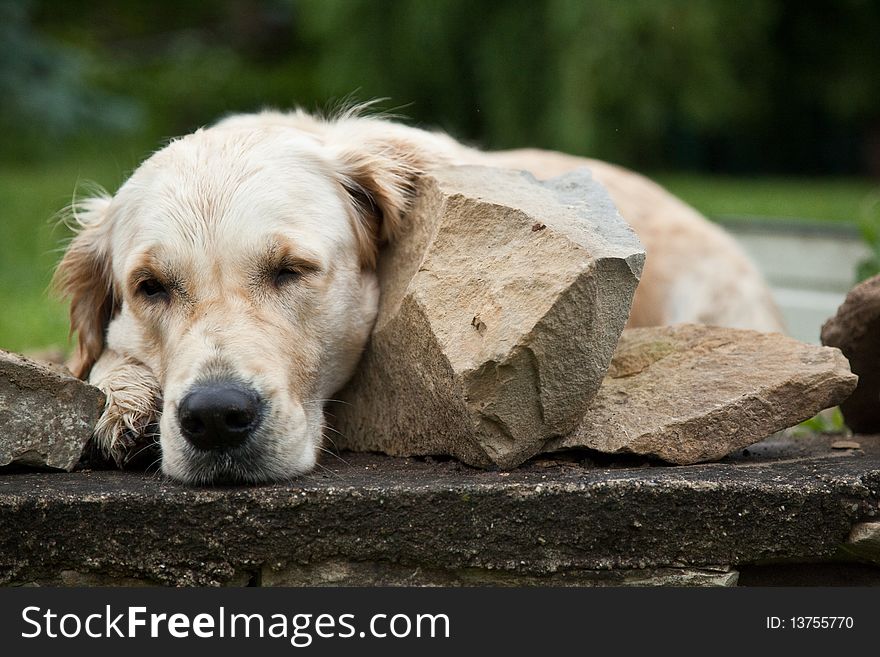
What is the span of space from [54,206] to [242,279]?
40.1 ft

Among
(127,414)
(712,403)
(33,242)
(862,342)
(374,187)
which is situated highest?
Result: (374,187)

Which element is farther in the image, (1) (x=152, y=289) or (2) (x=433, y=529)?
(1) (x=152, y=289)

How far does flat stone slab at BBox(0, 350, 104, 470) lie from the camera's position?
3191 millimetres

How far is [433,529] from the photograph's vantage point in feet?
9.75

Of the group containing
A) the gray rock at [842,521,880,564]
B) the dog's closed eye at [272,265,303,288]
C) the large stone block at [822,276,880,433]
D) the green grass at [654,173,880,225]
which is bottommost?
the gray rock at [842,521,880,564]

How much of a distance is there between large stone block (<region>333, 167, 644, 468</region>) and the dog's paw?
63 centimetres

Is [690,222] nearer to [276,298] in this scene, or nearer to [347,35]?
[276,298]

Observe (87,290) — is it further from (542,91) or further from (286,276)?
(542,91)

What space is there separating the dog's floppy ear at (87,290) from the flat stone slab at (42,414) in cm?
76

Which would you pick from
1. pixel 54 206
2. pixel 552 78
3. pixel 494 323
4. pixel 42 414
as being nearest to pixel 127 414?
pixel 42 414

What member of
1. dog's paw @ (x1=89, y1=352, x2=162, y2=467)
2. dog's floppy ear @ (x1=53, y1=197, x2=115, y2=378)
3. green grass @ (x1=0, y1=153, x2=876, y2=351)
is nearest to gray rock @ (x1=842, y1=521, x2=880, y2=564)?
dog's paw @ (x1=89, y1=352, x2=162, y2=467)

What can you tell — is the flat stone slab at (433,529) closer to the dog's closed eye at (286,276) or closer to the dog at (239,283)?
the dog at (239,283)

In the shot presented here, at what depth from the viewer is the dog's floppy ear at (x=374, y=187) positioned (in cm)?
394

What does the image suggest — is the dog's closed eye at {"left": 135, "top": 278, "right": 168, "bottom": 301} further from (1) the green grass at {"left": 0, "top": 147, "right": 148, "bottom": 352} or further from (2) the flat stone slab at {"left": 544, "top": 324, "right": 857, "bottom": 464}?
(2) the flat stone slab at {"left": 544, "top": 324, "right": 857, "bottom": 464}
